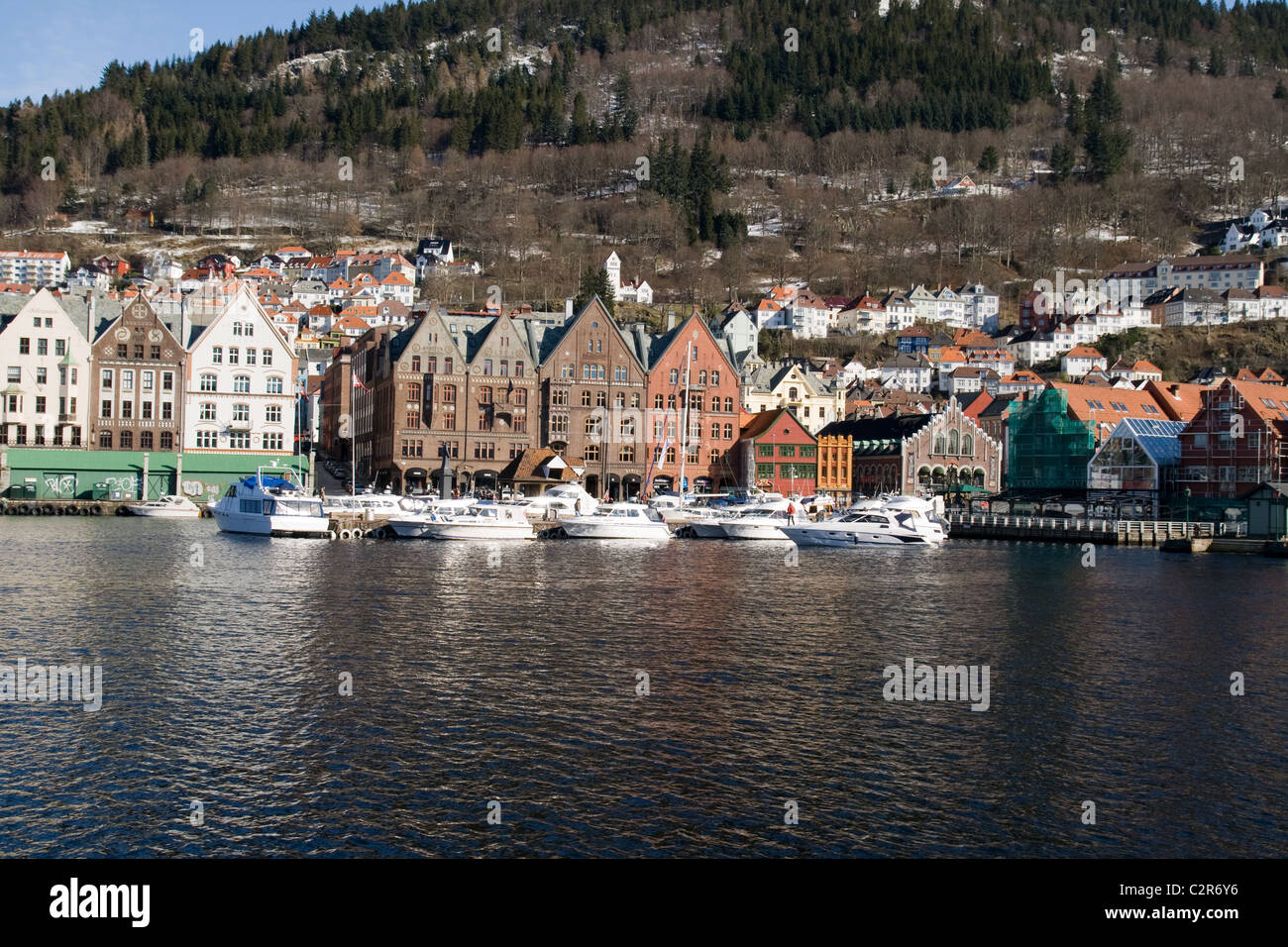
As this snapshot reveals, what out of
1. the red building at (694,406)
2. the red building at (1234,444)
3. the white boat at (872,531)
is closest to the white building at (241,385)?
the red building at (694,406)

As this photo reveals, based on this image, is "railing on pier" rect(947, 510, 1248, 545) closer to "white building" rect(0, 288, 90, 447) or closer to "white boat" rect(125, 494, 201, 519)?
"white boat" rect(125, 494, 201, 519)

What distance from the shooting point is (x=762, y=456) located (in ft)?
370

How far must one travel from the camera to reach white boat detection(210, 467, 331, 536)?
245 ft

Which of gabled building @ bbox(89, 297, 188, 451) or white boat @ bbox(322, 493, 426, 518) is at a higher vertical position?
gabled building @ bbox(89, 297, 188, 451)

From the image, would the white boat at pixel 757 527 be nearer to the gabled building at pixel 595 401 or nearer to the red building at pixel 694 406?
the gabled building at pixel 595 401

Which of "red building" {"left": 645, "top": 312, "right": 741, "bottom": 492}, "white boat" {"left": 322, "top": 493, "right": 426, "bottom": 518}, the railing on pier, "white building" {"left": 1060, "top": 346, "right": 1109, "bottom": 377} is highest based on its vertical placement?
"white building" {"left": 1060, "top": 346, "right": 1109, "bottom": 377}

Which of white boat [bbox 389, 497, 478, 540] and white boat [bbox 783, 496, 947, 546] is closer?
white boat [bbox 389, 497, 478, 540]

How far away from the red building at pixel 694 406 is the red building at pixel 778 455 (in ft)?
5.67

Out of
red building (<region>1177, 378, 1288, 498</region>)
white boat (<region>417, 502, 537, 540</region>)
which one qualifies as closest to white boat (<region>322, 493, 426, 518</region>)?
white boat (<region>417, 502, 537, 540</region>)

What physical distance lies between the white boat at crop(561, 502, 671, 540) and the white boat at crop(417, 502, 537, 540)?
373cm

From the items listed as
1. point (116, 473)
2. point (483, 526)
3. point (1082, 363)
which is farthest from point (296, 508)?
point (1082, 363)

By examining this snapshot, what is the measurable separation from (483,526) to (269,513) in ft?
44.4
